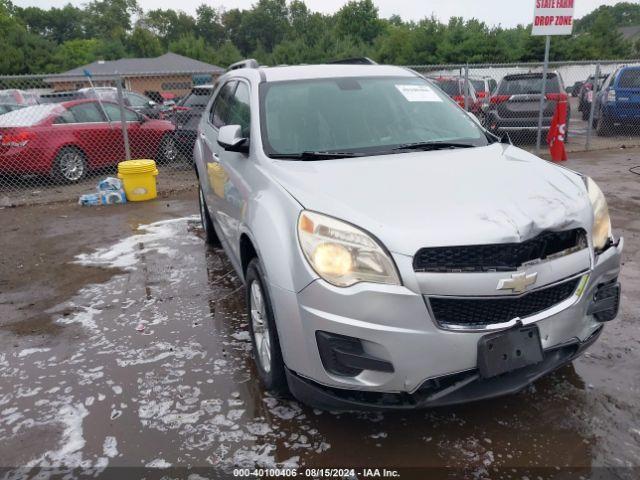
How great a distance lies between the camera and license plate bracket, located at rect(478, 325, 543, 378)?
2.38 m

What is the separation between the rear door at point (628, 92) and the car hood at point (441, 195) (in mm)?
11481

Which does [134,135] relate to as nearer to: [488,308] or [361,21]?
[488,308]

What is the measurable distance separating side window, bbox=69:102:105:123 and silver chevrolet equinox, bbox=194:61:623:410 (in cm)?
788

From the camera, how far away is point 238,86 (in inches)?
177

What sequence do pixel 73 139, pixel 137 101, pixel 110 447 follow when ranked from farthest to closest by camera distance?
pixel 137 101
pixel 73 139
pixel 110 447

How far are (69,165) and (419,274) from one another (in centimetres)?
904

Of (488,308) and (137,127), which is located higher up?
(137,127)

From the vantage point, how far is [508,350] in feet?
7.93

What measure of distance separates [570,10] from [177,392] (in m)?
9.92

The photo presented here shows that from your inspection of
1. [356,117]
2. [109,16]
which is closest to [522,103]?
[356,117]

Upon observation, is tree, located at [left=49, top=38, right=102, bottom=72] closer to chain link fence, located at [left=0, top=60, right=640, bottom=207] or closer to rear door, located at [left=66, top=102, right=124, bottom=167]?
chain link fence, located at [left=0, top=60, right=640, bottom=207]

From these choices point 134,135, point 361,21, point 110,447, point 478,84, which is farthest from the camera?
point 361,21

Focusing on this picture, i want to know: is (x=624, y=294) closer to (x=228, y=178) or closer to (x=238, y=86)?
(x=228, y=178)

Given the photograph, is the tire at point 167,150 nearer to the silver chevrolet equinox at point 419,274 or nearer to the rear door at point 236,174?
the rear door at point 236,174
